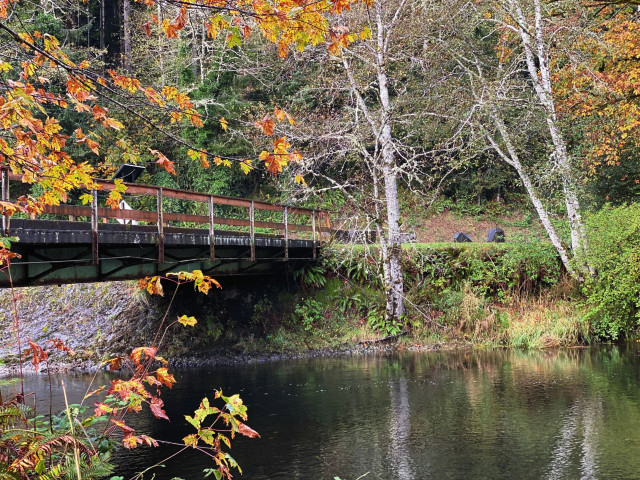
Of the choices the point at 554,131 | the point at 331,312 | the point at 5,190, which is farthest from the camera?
the point at 331,312

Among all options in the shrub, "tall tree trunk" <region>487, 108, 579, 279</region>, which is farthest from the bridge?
the shrub

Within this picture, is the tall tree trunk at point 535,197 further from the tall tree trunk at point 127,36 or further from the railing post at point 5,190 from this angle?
the tall tree trunk at point 127,36

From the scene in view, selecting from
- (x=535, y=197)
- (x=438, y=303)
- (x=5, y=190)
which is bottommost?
(x=438, y=303)

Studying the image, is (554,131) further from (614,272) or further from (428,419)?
(428,419)

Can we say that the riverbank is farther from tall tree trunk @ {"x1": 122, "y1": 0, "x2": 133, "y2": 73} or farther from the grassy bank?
tall tree trunk @ {"x1": 122, "y1": 0, "x2": 133, "y2": 73}

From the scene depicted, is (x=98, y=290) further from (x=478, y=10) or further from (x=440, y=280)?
(x=478, y=10)

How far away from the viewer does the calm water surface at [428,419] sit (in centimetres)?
868

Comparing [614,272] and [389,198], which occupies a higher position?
[389,198]

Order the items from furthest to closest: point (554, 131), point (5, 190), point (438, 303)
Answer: point (438, 303), point (554, 131), point (5, 190)

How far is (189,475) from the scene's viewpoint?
8797 millimetres

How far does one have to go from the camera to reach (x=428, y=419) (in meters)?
11.1

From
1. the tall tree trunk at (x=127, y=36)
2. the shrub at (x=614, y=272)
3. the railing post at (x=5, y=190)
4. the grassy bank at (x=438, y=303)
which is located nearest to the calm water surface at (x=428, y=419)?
the shrub at (x=614, y=272)

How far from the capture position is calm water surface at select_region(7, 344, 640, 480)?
868 centimetres

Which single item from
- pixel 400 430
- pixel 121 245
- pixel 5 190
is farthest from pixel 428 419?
pixel 5 190
